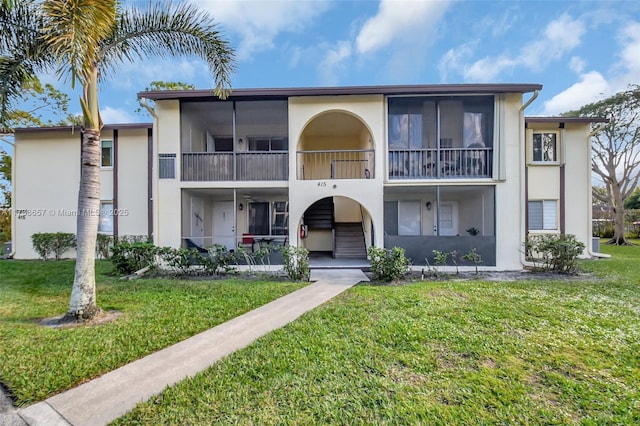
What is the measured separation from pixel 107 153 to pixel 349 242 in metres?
12.2

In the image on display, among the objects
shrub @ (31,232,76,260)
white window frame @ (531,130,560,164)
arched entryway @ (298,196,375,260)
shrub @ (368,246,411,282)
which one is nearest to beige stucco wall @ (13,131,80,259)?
shrub @ (31,232,76,260)

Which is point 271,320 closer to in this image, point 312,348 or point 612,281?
point 312,348

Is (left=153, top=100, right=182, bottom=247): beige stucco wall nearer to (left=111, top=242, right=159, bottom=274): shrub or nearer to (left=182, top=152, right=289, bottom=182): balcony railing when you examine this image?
(left=182, top=152, right=289, bottom=182): balcony railing

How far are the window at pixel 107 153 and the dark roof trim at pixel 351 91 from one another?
4756mm

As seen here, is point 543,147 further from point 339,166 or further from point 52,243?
point 52,243

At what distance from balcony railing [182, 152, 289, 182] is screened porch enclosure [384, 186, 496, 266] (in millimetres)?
4583

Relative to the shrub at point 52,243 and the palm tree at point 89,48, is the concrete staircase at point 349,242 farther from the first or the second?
the shrub at point 52,243

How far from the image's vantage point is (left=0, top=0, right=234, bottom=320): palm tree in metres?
4.40

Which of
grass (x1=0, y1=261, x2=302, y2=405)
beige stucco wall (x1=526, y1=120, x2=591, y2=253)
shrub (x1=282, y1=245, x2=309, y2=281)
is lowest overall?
grass (x1=0, y1=261, x2=302, y2=405)

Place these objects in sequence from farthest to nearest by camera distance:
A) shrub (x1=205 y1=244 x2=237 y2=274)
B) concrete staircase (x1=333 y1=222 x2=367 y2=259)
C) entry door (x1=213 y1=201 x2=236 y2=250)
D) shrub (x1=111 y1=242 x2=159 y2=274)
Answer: entry door (x1=213 y1=201 x2=236 y2=250), concrete staircase (x1=333 y1=222 x2=367 y2=259), shrub (x1=111 y1=242 x2=159 y2=274), shrub (x1=205 y1=244 x2=237 y2=274)

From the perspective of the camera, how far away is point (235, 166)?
10359 millimetres

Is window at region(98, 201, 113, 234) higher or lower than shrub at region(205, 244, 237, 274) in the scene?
higher

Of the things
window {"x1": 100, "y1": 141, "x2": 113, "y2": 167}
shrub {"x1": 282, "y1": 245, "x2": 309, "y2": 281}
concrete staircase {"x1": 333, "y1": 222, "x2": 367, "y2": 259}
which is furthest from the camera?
window {"x1": 100, "y1": 141, "x2": 113, "y2": 167}

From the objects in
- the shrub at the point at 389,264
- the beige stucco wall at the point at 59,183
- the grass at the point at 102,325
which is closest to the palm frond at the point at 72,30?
the grass at the point at 102,325
